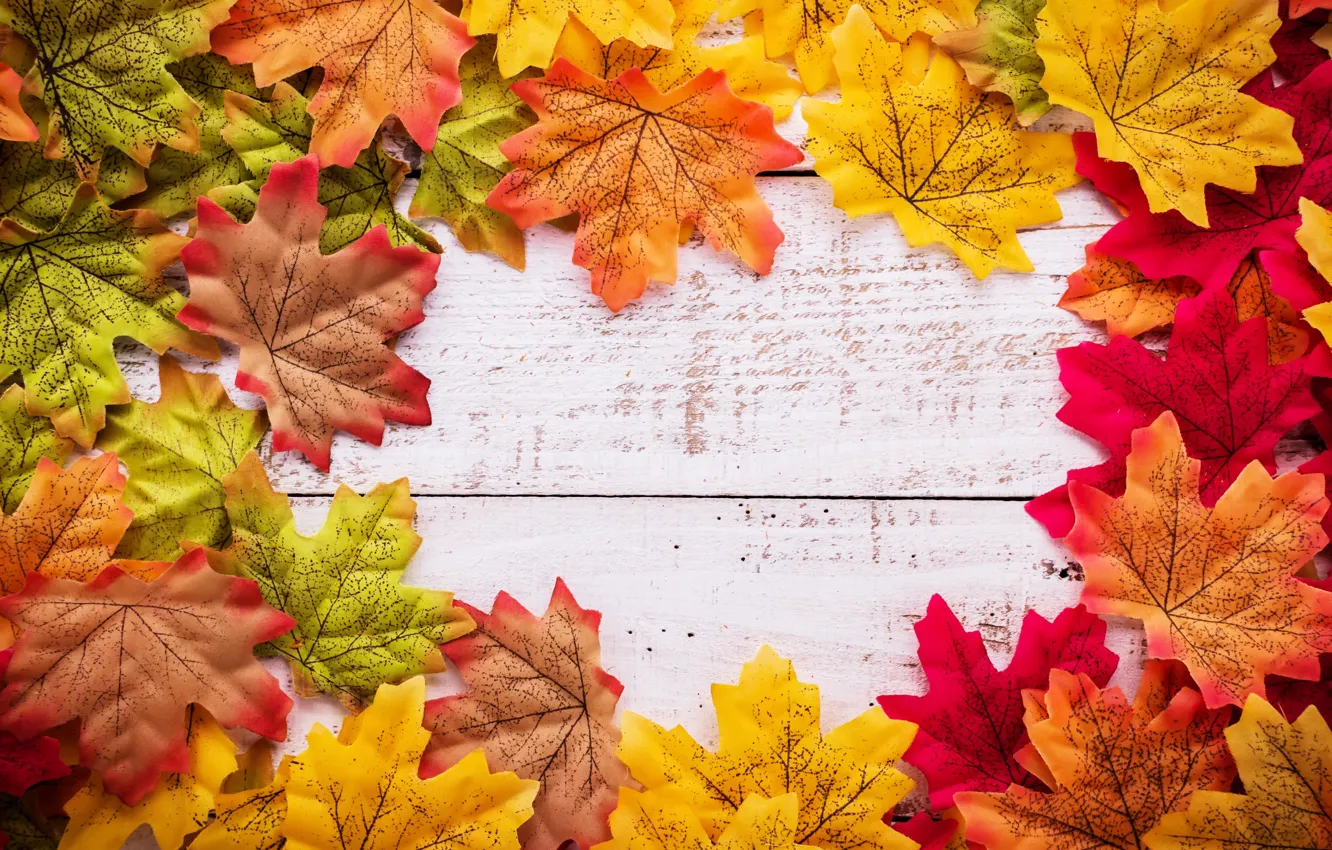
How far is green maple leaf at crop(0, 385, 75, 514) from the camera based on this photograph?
0.71m

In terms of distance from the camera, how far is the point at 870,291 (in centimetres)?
74

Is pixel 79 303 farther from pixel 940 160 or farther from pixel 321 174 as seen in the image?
pixel 940 160

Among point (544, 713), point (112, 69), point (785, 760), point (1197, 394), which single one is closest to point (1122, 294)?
point (1197, 394)

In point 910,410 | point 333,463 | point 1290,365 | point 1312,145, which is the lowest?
point 333,463

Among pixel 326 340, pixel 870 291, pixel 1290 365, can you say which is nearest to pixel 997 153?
pixel 870 291

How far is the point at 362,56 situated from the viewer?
702 mm

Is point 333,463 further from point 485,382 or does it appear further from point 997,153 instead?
point 997,153

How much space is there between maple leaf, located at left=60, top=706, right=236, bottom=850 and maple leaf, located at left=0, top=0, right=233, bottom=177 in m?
0.46

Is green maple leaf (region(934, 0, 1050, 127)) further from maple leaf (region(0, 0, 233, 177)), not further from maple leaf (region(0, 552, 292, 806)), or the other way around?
maple leaf (region(0, 552, 292, 806))

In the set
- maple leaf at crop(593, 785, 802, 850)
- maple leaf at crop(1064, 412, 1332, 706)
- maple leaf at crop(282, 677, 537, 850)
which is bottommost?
maple leaf at crop(282, 677, 537, 850)

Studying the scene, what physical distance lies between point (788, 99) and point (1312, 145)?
41cm

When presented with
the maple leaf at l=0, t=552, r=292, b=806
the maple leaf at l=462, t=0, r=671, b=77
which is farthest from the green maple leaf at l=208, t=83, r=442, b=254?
the maple leaf at l=0, t=552, r=292, b=806

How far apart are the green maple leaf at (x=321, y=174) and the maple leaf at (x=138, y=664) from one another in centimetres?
28

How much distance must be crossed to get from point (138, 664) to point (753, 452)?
1.62ft
